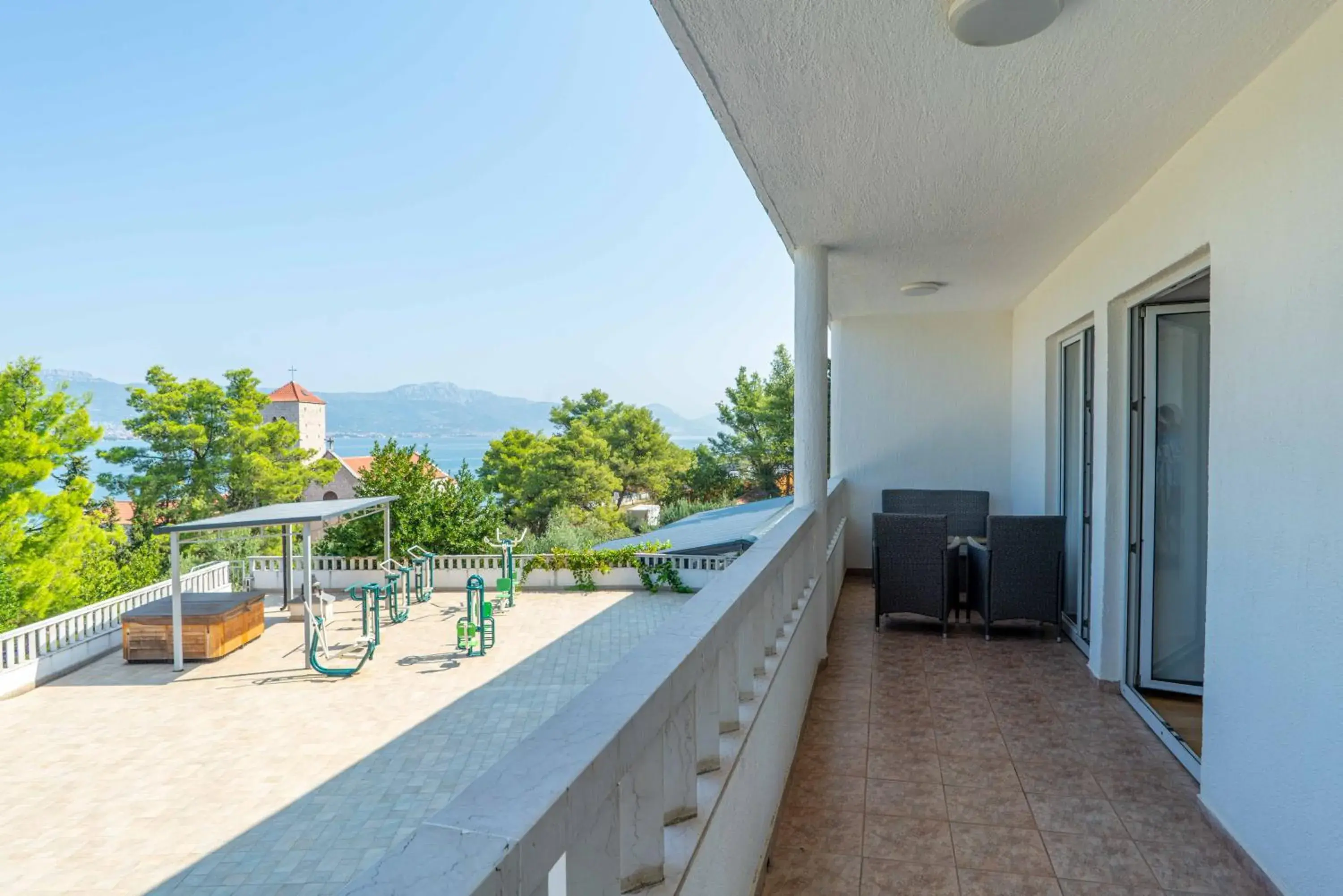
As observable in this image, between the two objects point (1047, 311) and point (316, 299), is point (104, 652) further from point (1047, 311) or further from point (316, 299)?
point (316, 299)

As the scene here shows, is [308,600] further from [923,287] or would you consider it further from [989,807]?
[989,807]

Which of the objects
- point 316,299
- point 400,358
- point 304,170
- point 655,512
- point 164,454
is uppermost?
point 304,170

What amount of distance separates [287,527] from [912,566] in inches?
455

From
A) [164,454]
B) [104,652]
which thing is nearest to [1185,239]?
[104,652]

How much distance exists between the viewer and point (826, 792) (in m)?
3.09

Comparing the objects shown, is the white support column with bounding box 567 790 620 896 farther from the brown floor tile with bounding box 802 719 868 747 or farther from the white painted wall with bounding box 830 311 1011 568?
the white painted wall with bounding box 830 311 1011 568

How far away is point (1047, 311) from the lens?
5.90 metres

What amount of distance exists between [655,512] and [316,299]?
318 ft

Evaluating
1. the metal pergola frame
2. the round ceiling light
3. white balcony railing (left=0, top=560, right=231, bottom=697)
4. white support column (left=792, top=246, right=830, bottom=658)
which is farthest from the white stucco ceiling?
white balcony railing (left=0, top=560, right=231, bottom=697)

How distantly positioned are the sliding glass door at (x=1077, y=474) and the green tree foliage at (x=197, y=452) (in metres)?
40.6

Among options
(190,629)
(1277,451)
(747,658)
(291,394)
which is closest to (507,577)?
(190,629)

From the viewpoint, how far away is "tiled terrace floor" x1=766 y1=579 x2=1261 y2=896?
97.0 inches

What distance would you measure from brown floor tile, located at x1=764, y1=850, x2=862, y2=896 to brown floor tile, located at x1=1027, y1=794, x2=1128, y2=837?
0.85 meters

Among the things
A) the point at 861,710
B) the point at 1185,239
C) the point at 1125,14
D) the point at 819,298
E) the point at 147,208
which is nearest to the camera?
the point at 1125,14
